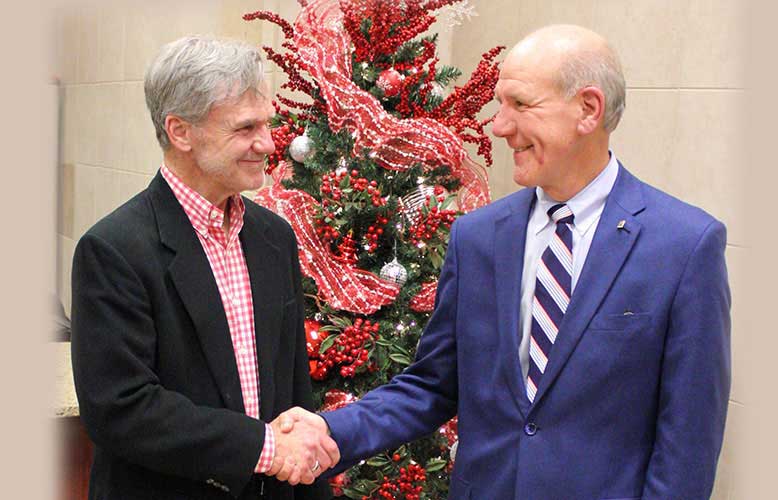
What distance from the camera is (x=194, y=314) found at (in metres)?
1.83

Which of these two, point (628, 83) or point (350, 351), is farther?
point (628, 83)

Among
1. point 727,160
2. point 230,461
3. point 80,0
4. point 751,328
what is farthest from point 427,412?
point 80,0

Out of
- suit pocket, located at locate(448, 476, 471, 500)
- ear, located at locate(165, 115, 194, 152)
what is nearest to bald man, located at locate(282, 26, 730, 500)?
suit pocket, located at locate(448, 476, 471, 500)

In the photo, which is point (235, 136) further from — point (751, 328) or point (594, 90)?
point (751, 328)

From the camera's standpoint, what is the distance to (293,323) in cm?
205

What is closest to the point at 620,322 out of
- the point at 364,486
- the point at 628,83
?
the point at 364,486

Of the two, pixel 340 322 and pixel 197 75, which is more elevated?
pixel 197 75

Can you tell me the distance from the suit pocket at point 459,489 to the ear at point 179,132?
0.85 m

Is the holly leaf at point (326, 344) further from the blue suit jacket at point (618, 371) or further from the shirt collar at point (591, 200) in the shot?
the shirt collar at point (591, 200)

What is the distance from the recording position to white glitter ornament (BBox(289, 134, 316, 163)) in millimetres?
2869

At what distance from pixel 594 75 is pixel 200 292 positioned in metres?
0.85

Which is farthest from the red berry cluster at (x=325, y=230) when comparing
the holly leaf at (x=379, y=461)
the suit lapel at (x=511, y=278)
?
the suit lapel at (x=511, y=278)

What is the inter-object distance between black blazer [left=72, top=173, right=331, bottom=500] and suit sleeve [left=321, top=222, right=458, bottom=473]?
0.24 metres

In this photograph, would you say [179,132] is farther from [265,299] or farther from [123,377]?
[123,377]
